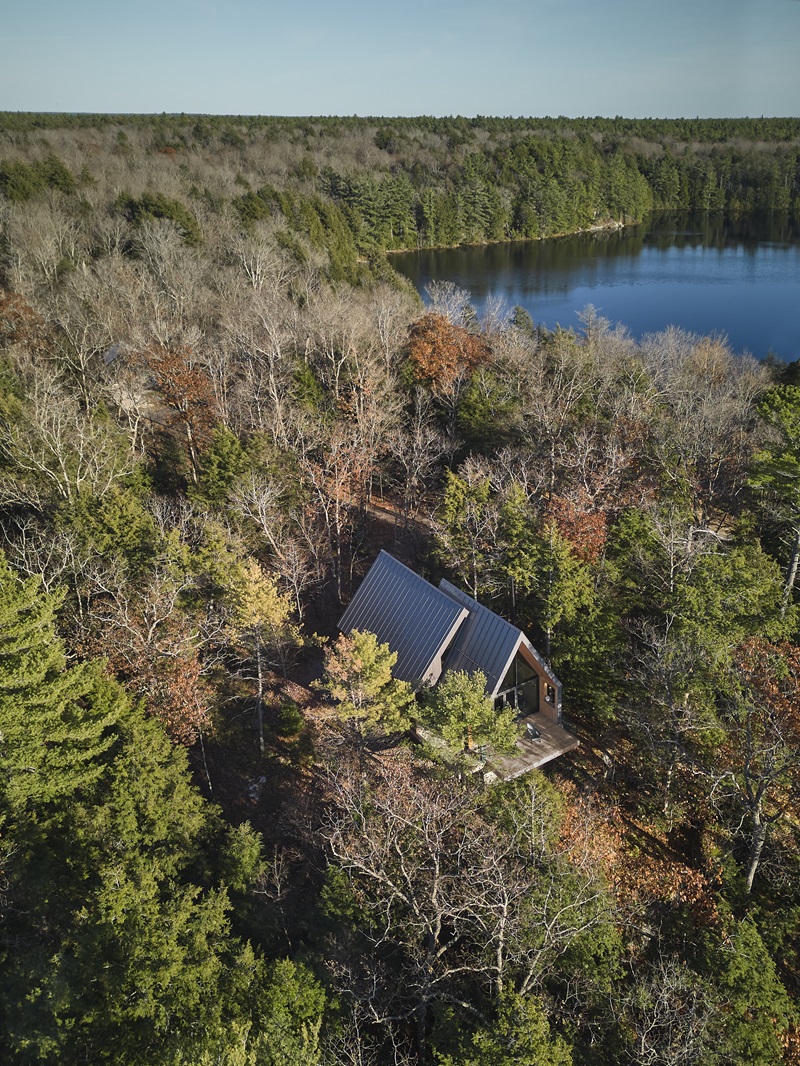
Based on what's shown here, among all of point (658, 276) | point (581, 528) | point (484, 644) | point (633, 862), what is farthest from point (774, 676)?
point (658, 276)

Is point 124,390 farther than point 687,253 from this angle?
No

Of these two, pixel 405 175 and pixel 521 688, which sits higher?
pixel 405 175

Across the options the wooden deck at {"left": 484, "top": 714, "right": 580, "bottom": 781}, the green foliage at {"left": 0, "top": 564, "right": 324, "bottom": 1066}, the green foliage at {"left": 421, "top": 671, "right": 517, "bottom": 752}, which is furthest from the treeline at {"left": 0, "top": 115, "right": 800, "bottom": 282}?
the green foliage at {"left": 421, "top": 671, "right": 517, "bottom": 752}

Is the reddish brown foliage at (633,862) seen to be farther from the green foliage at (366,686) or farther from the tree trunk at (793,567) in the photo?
the tree trunk at (793,567)

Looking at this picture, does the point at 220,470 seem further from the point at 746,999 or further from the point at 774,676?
the point at 746,999

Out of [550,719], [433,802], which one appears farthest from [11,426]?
[550,719]

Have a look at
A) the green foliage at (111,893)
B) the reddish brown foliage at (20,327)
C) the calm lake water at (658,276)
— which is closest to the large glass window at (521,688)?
the green foliage at (111,893)

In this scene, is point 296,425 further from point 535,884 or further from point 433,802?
point 535,884
